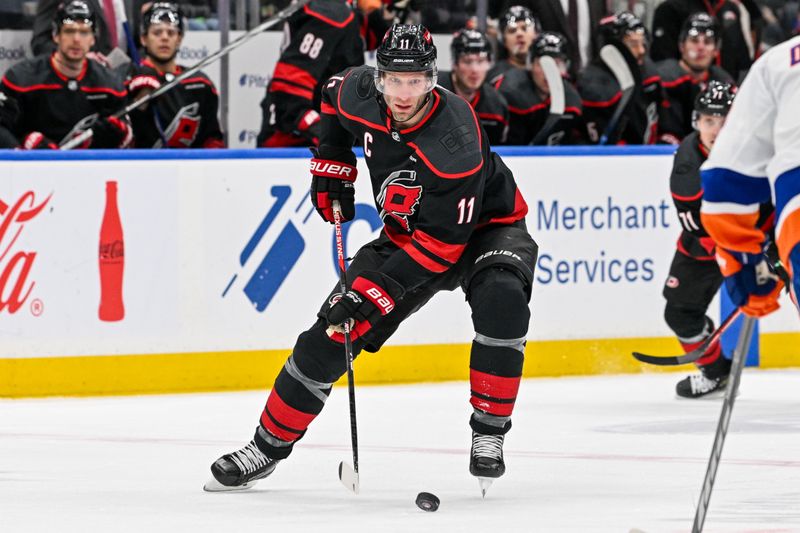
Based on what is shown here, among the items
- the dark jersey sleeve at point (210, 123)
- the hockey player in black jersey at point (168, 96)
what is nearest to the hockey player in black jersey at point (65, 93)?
the hockey player in black jersey at point (168, 96)

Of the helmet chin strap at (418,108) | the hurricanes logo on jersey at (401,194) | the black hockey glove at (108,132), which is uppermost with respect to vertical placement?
the helmet chin strap at (418,108)

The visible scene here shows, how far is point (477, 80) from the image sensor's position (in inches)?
297

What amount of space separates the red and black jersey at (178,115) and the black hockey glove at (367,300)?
10.2ft

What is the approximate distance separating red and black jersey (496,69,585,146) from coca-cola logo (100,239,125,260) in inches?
82.8

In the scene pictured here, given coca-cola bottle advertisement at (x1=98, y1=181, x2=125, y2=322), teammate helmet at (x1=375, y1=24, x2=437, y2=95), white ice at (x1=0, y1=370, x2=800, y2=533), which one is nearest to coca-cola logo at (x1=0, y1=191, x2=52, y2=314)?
coca-cola bottle advertisement at (x1=98, y1=181, x2=125, y2=322)

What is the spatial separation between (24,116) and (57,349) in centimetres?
114

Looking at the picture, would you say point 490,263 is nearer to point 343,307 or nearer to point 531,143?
point 343,307

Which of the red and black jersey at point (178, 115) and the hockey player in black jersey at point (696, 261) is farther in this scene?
the red and black jersey at point (178, 115)

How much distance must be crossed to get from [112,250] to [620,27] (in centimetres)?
290

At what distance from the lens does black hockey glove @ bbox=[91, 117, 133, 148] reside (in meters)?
6.99

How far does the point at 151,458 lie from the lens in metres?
5.06

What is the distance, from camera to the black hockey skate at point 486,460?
4.36 meters

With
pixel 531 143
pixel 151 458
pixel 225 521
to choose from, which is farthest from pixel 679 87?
pixel 225 521

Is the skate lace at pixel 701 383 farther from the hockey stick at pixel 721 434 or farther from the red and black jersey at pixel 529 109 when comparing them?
→ the hockey stick at pixel 721 434
